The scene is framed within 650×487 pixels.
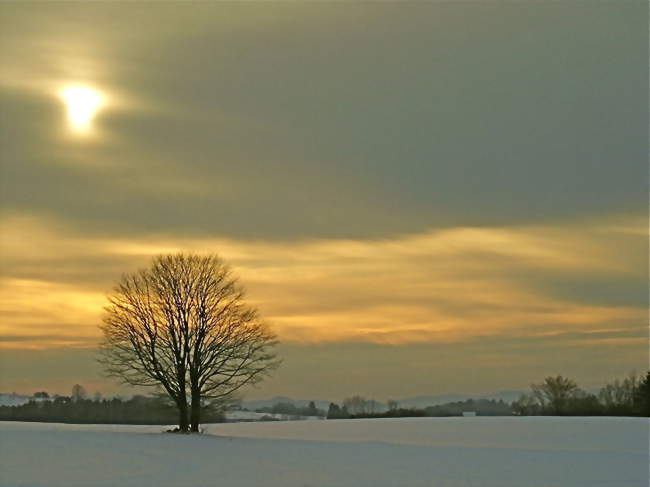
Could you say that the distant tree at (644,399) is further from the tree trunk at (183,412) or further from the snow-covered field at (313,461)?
the tree trunk at (183,412)

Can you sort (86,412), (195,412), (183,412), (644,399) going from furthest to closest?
(86,412)
(644,399)
(195,412)
(183,412)

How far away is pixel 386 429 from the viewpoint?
7612 cm

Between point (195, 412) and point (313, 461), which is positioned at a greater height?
point (195, 412)

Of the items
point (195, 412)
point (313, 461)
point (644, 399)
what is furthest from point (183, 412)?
point (644, 399)

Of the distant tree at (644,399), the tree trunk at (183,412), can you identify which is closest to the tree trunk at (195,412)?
the tree trunk at (183,412)

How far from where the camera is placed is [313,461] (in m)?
41.1

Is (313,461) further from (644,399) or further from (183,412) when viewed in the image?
(644,399)

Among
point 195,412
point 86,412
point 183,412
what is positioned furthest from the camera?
point 86,412

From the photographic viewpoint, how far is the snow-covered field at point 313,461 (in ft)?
110

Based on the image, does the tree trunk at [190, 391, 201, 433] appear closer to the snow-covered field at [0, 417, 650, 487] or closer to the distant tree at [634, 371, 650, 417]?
the snow-covered field at [0, 417, 650, 487]

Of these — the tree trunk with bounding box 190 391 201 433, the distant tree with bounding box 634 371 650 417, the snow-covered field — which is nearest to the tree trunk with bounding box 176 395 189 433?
the tree trunk with bounding box 190 391 201 433

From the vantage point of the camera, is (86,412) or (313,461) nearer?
(313,461)

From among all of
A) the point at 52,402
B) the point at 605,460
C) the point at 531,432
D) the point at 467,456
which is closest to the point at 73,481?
the point at 467,456

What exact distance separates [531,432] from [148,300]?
107ft
